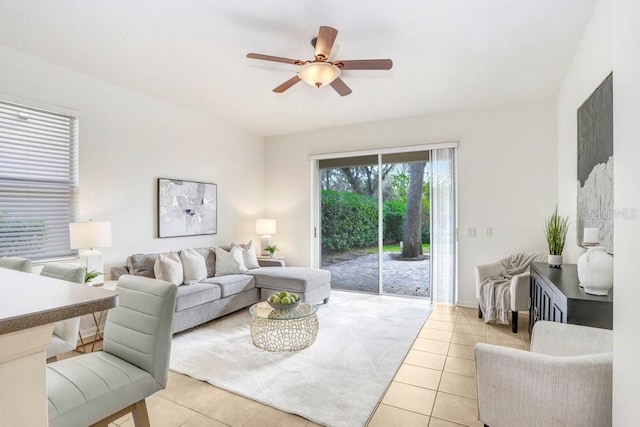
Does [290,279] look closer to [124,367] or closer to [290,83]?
[290,83]

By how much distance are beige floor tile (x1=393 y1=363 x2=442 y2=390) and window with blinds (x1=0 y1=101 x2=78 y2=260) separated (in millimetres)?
3420

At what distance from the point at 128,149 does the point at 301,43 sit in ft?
8.04

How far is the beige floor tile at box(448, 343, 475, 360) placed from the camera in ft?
9.76

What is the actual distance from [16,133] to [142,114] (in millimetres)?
1275

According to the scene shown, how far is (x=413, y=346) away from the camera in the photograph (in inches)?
126

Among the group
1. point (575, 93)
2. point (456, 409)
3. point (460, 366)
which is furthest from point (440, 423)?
point (575, 93)

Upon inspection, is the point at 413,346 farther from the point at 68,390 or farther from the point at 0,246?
the point at 0,246

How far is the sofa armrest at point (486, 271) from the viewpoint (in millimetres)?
3977

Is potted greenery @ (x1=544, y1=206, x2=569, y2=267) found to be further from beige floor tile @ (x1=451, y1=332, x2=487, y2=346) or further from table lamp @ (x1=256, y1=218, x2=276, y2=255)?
table lamp @ (x1=256, y1=218, x2=276, y2=255)

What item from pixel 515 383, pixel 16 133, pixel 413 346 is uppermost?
pixel 16 133

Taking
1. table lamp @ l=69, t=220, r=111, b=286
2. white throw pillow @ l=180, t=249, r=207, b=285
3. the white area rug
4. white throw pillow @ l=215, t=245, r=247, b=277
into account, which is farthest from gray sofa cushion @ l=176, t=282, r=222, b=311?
table lamp @ l=69, t=220, r=111, b=286

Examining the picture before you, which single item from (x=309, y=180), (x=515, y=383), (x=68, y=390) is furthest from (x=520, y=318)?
(x=68, y=390)

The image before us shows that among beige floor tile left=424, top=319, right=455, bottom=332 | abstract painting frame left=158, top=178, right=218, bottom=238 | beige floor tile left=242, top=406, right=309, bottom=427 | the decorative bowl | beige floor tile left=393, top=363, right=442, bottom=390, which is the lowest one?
beige floor tile left=424, top=319, right=455, bottom=332

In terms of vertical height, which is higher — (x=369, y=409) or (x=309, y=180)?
(x=309, y=180)
